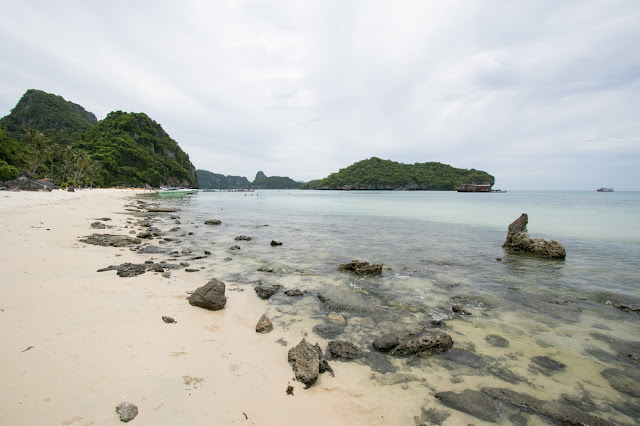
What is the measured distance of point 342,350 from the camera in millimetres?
5230

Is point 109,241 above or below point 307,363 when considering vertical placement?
above

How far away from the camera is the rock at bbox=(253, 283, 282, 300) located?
7.95 m

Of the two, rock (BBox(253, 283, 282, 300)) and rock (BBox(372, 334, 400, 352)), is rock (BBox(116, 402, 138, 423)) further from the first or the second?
rock (BBox(253, 283, 282, 300))

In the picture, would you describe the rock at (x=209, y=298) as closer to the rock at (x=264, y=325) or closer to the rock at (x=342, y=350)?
the rock at (x=264, y=325)

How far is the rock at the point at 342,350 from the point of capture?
512 centimetres

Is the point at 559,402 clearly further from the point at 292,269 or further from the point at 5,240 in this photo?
the point at 5,240

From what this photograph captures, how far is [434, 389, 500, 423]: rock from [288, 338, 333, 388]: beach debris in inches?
73.2

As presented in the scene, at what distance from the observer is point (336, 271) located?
436 inches

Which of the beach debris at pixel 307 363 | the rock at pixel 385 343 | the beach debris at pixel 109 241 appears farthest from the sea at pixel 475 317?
the beach debris at pixel 109 241

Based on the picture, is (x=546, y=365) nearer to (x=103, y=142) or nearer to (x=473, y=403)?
(x=473, y=403)

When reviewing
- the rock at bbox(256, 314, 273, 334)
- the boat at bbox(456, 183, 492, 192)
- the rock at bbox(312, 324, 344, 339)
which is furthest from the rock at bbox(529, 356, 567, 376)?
the boat at bbox(456, 183, 492, 192)

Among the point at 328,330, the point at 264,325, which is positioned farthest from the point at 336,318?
the point at 264,325

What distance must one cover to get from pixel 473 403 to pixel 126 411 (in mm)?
4752

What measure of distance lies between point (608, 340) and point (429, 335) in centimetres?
442
